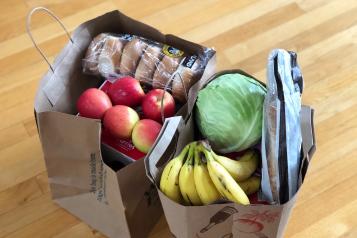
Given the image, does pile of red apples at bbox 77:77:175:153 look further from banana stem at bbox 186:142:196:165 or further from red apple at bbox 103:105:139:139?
banana stem at bbox 186:142:196:165

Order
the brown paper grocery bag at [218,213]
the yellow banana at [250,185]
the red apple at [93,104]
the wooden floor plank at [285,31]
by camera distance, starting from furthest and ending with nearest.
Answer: the wooden floor plank at [285,31] < the red apple at [93,104] < the yellow banana at [250,185] < the brown paper grocery bag at [218,213]

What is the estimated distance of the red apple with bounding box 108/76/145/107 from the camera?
3.66 feet

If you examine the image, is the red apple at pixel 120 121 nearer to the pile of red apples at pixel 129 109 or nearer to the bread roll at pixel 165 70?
the pile of red apples at pixel 129 109

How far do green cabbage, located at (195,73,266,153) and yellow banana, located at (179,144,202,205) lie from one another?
0.36 feet

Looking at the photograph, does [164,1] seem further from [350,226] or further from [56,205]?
[350,226]

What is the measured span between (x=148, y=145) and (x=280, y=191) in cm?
30

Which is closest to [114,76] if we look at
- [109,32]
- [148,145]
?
[109,32]

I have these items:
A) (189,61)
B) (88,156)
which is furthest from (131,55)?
(88,156)

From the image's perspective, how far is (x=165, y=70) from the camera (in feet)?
3.75

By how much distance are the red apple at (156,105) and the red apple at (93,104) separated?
0.30 feet

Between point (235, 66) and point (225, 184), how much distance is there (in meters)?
0.70

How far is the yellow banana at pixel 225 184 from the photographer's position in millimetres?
871

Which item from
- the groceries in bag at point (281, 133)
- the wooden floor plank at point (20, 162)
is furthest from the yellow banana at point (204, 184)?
the wooden floor plank at point (20, 162)

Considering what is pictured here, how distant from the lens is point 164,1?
1709 millimetres
